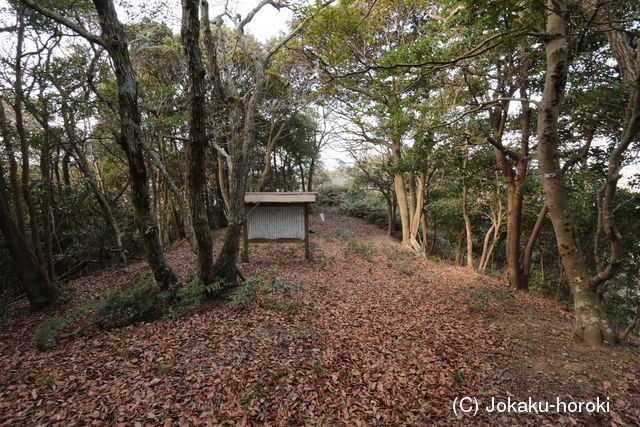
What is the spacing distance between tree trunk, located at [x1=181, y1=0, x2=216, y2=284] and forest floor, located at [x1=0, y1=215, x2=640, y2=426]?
1.85m

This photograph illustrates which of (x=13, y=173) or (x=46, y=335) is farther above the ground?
(x=13, y=173)

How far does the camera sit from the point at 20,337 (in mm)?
4965

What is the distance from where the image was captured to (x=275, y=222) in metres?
8.72

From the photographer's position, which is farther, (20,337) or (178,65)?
(178,65)

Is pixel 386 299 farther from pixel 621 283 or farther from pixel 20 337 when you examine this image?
pixel 621 283

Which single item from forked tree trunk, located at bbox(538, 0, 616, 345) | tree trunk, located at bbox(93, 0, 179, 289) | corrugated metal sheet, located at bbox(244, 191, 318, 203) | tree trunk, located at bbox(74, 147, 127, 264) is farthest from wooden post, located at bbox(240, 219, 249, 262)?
A: forked tree trunk, located at bbox(538, 0, 616, 345)

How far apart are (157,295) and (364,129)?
10955 millimetres

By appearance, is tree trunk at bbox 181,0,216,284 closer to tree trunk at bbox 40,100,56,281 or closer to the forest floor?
the forest floor

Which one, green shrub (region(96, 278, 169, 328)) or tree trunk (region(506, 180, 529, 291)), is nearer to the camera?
green shrub (region(96, 278, 169, 328))

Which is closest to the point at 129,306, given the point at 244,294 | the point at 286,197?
the point at 244,294

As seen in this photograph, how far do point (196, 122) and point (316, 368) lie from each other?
459 cm

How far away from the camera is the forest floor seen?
295cm

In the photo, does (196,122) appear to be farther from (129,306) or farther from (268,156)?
(268,156)

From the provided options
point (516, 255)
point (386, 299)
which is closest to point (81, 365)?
point (386, 299)
